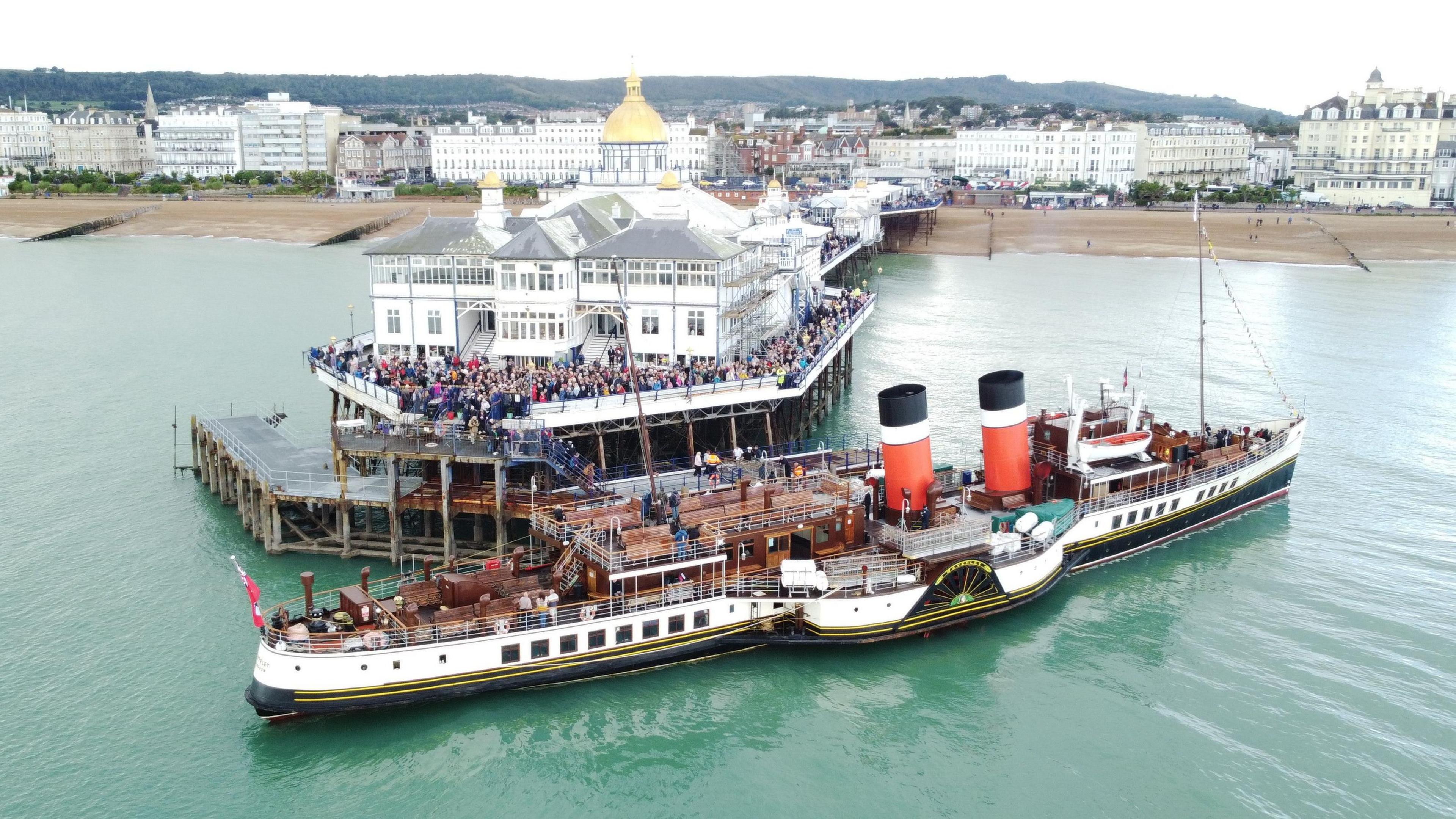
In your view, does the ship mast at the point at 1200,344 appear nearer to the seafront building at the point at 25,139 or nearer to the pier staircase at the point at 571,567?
the pier staircase at the point at 571,567

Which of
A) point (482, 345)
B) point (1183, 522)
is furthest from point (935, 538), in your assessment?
point (482, 345)

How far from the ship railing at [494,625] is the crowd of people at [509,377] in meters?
7.85

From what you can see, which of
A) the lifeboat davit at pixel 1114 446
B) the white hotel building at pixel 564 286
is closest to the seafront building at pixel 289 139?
the white hotel building at pixel 564 286

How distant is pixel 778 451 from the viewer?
40.2m

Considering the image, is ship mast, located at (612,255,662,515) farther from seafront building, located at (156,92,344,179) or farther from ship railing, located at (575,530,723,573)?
seafront building, located at (156,92,344,179)

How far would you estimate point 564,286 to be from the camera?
40.2 metres

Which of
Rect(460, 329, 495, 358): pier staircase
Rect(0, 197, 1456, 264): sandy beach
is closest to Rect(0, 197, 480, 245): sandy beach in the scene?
Rect(0, 197, 1456, 264): sandy beach

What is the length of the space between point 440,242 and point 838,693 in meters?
23.4

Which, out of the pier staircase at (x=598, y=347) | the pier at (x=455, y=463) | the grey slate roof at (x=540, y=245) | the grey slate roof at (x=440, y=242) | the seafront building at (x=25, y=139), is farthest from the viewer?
the seafront building at (x=25, y=139)

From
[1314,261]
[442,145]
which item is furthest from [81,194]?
[1314,261]

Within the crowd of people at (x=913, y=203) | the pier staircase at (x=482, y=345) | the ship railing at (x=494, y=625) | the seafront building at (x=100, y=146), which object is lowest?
the ship railing at (x=494, y=625)

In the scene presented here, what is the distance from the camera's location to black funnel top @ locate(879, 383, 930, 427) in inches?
1153

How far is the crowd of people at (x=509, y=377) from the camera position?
1363 inches

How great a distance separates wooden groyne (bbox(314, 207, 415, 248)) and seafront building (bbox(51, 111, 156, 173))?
247 feet
